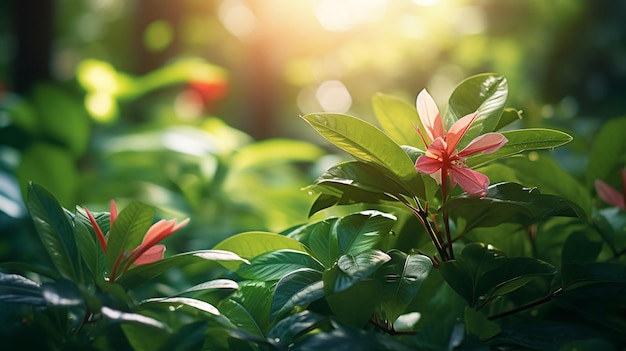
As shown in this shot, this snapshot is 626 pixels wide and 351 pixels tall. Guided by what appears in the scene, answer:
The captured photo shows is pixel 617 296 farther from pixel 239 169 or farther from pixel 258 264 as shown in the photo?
pixel 239 169

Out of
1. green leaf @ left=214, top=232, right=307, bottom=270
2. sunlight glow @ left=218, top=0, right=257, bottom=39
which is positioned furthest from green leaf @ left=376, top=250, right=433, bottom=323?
sunlight glow @ left=218, top=0, right=257, bottom=39

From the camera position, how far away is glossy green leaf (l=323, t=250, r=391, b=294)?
1.51 feet

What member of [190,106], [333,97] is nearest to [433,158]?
[190,106]

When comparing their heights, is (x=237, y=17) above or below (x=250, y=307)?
above

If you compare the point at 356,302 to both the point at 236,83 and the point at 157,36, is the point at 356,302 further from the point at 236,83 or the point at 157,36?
the point at 236,83

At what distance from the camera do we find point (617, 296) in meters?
0.55

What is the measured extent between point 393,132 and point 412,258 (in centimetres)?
17

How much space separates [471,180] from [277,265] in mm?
A: 166

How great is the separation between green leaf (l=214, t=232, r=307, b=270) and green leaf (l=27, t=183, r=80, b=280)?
13 cm

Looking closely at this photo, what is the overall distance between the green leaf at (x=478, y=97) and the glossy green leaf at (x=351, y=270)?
0.53ft

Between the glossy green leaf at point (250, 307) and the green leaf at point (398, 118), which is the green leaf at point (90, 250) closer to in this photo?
the glossy green leaf at point (250, 307)

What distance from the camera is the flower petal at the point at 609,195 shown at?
0.72m

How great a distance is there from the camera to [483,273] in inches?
21.1

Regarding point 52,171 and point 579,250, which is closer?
point 579,250
